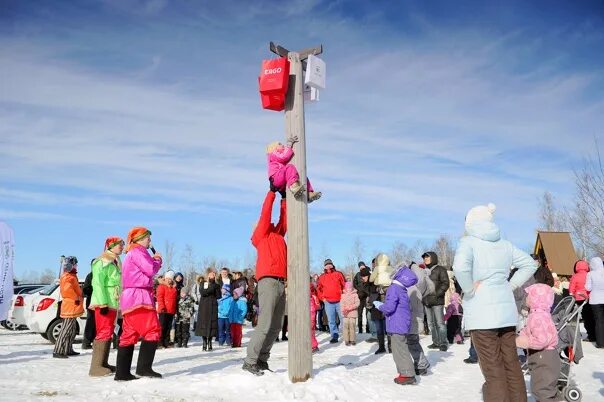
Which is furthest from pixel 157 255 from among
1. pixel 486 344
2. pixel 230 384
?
pixel 486 344

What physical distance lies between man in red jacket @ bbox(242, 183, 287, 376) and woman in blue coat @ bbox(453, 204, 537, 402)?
2.27 m

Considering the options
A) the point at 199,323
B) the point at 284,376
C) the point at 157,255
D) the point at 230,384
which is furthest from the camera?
the point at 199,323

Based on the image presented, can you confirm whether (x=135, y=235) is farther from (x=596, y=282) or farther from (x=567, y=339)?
(x=596, y=282)

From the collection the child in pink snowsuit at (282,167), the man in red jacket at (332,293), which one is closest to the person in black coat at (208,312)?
the man in red jacket at (332,293)

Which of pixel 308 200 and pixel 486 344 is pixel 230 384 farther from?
pixel 486 344

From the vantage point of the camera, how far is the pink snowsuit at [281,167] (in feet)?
21.5

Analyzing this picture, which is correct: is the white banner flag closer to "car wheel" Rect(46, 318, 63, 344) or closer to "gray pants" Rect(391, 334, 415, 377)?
"car wheel" Rect(46, 318, 63, 344)

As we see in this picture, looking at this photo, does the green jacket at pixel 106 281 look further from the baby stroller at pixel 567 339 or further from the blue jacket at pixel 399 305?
the baby stroller at pixel 567 339

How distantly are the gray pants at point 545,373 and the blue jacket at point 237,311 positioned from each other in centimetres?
800

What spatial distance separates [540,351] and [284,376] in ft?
9.96

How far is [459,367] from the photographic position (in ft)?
30.4

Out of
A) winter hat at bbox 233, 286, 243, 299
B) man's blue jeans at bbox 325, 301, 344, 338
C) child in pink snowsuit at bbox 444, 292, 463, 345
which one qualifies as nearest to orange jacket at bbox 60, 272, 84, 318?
winter hat at bbox 233, 286, 243, 299

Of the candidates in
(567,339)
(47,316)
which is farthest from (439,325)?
(47,316)

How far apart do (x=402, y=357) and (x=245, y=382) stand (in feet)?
8.60
